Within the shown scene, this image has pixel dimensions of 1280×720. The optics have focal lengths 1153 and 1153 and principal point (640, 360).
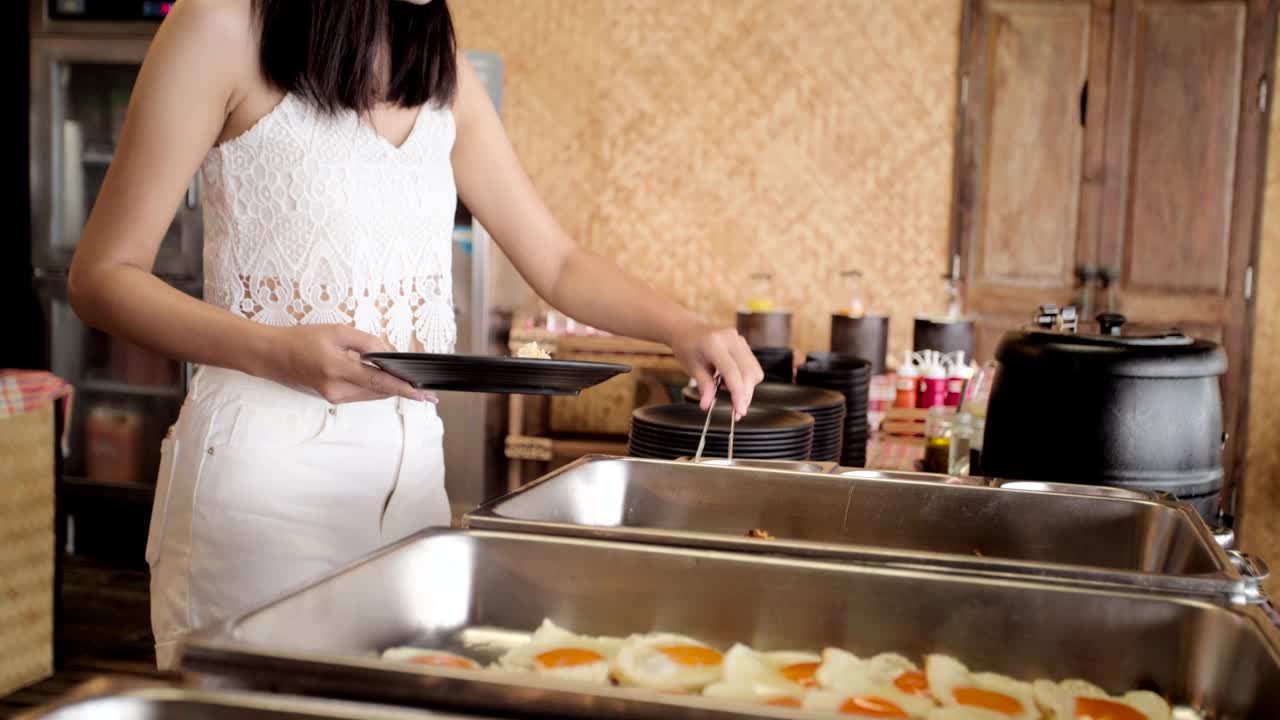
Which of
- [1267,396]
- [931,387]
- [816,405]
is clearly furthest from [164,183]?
[1267,396]

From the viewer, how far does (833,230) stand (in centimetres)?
527

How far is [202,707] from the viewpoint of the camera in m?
0.70

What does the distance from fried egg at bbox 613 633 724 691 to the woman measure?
0.40 m

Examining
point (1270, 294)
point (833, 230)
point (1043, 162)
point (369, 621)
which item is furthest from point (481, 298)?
point (369, 621)

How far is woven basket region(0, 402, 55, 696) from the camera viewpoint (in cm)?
330

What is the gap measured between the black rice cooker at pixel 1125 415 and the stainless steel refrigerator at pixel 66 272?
339 cm

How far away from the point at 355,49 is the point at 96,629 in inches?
129

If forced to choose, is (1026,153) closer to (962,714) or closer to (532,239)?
(532,239)

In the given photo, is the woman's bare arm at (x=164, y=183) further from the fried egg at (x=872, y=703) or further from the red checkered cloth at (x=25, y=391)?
the red checkered cloth at (x=25, y=391)

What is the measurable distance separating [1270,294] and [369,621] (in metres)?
4.86

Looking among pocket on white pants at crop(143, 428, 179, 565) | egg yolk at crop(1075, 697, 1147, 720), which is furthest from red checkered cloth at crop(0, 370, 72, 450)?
egg yolk at crop(1075, 697, 1147, 720)

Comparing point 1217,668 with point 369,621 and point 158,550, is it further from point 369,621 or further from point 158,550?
point 158,550

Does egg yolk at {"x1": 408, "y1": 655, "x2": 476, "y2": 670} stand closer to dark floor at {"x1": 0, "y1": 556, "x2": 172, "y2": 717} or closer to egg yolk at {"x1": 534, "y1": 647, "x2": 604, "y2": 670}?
egg yolk at {"x1": 534, "y1": 647, "x2": 604, "y2": 670}

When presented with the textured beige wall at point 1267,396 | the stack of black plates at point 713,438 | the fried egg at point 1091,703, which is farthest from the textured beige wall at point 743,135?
the fried egg at point 1091,703
